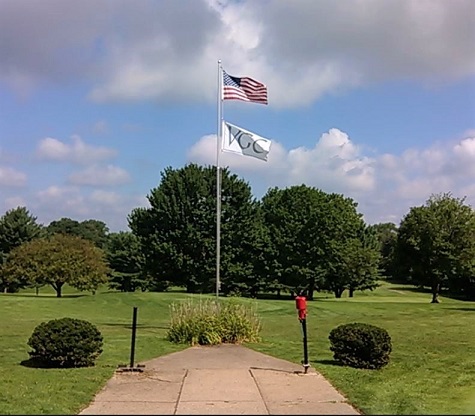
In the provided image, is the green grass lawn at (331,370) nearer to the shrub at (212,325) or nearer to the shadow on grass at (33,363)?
the shadow on grass at (33,363)

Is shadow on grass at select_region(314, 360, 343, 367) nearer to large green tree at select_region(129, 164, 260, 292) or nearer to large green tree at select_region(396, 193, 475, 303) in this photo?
large green tree at select_region(396, 193, 475, 303)

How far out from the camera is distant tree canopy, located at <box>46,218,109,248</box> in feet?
367

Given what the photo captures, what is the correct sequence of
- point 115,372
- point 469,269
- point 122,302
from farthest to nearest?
1. point 469,269
2. point 122,302
3. point 115,372

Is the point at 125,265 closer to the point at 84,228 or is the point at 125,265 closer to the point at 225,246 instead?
the point at 225,246

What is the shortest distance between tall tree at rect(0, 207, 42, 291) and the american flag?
49808 millimetres

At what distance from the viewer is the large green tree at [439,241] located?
1766 inches

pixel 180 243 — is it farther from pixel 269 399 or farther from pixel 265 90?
pixel 269 399

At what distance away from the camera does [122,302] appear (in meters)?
35.6

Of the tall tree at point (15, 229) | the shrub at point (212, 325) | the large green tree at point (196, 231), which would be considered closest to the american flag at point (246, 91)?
the shrub at point (212, 325)

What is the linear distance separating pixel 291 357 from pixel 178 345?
2985mm

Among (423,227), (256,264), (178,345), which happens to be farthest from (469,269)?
(178,345)

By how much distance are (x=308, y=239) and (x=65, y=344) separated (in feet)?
138

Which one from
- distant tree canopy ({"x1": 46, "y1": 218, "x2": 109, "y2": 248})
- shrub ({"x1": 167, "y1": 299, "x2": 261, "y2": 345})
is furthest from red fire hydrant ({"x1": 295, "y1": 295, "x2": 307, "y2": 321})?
distant tree canopy ({"x1": 46, "y1": 218, "x2": 109, "y2": 248})

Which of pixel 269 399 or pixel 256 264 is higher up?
pixel 256 264
